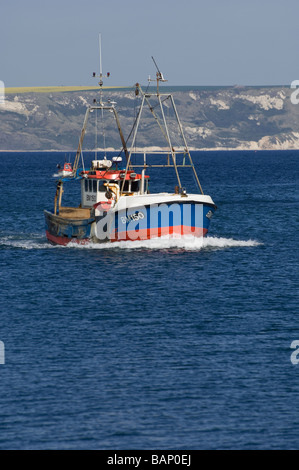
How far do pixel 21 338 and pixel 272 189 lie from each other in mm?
113176

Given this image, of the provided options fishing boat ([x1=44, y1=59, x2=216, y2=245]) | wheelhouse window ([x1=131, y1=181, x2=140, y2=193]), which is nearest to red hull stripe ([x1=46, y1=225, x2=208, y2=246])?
fishing boat ([x1=44, y1=59, x2=216, y2=245])

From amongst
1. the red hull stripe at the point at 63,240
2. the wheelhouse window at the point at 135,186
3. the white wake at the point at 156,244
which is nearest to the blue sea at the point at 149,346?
the white wake at the point at 156,244

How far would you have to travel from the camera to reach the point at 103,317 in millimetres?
43750

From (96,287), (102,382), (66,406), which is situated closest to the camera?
(66,406)

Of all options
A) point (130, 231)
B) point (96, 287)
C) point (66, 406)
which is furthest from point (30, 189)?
point (66, 406)

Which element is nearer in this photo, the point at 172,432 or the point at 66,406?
the point at 172,432

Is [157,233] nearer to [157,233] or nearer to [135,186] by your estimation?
[157,233]

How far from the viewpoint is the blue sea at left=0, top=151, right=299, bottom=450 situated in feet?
94.0

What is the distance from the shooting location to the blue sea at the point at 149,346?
28641mm

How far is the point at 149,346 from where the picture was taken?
1491 inches

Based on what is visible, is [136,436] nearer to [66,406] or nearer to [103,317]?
[66,406]

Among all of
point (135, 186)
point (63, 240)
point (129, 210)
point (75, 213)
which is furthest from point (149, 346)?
point (75, 213)

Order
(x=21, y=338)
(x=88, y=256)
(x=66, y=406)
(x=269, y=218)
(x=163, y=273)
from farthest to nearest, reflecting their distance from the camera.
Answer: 1. (x=269, y=218)
2. (x=88, y=256)
3. (x=163, y=273)
4. (x=21, y=338)
5. (x=66, y=406)

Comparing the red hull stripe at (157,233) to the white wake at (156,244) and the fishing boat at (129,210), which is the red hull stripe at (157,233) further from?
the white wake at (156,244)
